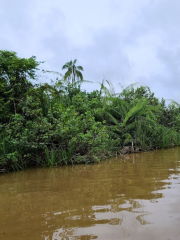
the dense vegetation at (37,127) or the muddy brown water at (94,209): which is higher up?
the dense vegetation at (37,127)

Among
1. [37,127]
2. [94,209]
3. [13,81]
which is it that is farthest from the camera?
[13,81]

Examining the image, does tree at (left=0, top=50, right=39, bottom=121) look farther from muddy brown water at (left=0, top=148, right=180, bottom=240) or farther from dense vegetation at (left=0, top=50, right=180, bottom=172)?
muddy brown water at (left=0, top=148, right=180, bottom=240)

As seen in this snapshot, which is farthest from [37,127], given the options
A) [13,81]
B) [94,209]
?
[94,209]

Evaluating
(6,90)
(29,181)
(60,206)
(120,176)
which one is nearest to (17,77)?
(6,90)

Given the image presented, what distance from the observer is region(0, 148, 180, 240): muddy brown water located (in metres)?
1.59

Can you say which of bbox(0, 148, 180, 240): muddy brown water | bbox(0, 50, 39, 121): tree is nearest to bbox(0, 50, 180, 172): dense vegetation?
bbox(0, 50, 39, 121): tree

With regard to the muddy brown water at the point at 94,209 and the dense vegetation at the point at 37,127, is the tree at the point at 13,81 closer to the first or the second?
the dense vegetation at the point at 37,127

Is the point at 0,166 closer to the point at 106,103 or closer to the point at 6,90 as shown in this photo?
the point at 6,90

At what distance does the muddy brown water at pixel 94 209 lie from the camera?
5.23 feet

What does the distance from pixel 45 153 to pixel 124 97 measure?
5245mm

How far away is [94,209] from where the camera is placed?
6.76 ft

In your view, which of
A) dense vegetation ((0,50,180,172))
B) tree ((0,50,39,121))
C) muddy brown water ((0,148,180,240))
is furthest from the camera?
tree ((0,50,39,121))

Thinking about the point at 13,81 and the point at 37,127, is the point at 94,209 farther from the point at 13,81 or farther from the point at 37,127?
the point at 13,81

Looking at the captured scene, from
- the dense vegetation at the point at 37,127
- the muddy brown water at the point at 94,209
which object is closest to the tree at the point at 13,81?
the dense vegetation at the point at 37,127
